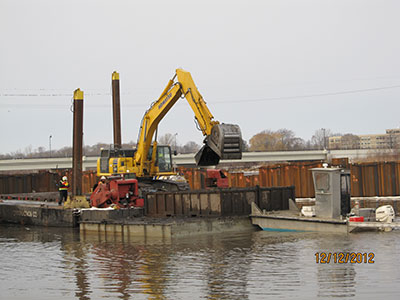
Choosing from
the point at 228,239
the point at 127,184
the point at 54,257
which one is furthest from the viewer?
the point at 127,184

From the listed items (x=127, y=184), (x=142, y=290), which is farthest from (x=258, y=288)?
(x=127, y=184)

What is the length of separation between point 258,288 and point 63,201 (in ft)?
67.0

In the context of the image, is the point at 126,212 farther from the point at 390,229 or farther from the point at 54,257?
the point at 390,229

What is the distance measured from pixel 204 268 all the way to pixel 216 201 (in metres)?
7.87

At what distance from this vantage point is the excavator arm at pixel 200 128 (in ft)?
74.3

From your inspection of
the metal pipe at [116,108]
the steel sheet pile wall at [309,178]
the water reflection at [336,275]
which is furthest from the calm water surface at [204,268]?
the steel sheet pile wall at [309,178]

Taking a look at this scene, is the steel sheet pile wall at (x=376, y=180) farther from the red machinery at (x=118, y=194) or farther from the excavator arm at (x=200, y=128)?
the red machinery at (x=118, y=194)

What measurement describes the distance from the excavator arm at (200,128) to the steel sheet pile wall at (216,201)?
4.99 ft

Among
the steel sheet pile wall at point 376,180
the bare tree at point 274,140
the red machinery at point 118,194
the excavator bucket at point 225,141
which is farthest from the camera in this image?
the bare tree at point 274,140

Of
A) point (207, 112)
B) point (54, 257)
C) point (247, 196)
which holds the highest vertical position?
point (207, 112)

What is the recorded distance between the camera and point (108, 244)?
71.2 feet

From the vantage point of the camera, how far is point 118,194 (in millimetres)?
26016

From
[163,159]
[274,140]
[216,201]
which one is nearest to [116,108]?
[163,159]
